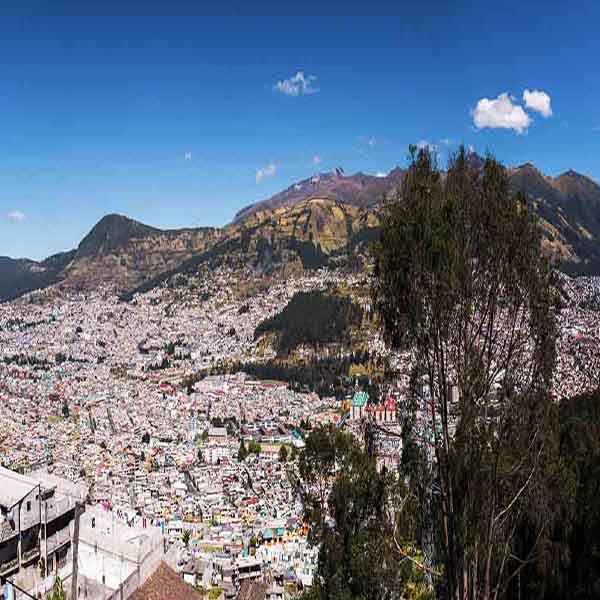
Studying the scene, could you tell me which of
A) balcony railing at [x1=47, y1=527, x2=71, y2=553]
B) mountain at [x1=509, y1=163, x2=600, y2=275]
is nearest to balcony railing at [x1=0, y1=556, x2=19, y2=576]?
balcony railing at [x1=47, y1=527, x2=71, y2=553]

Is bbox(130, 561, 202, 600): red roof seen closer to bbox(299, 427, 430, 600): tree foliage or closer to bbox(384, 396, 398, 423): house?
bbox(299, 427, 430, 600): tree foliage

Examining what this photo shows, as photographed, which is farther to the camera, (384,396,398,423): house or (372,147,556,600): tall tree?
(384,396,398,423): house

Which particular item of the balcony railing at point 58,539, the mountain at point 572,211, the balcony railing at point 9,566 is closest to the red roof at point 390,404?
the balcony railing at point 9,566

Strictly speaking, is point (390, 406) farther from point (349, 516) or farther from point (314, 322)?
point (314, 322)

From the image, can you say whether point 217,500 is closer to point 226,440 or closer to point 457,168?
point 226,440

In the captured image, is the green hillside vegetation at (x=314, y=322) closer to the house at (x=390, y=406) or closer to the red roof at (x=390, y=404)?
the house at (x=390, y=406)

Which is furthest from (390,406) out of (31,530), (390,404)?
(31,530)
